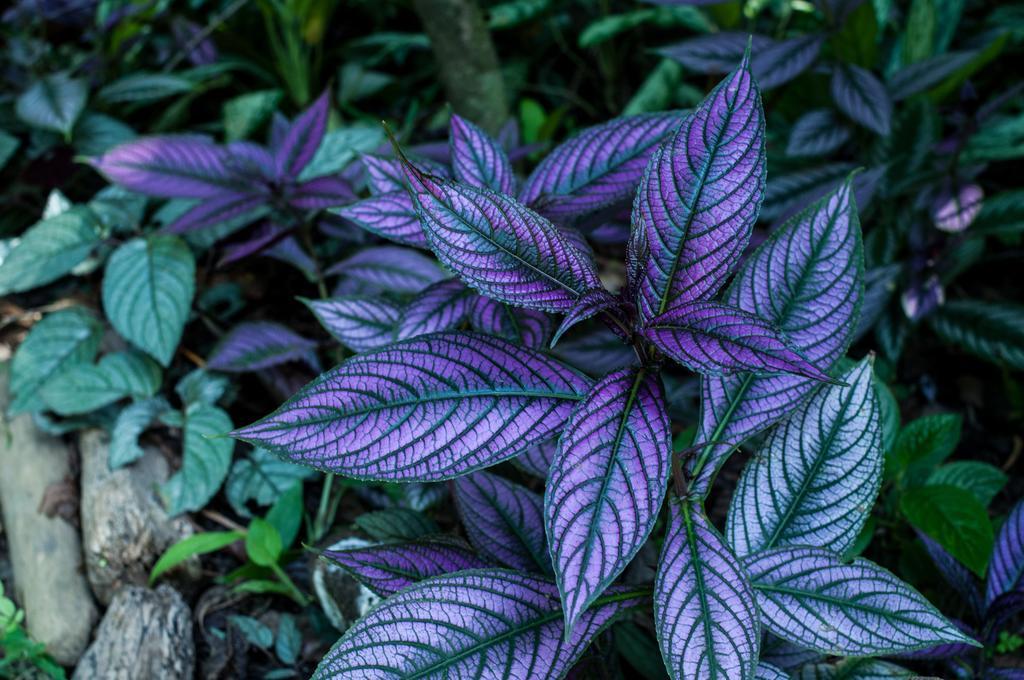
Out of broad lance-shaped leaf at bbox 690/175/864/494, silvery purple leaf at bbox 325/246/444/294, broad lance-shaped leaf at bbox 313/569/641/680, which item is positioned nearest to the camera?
broad lance-shaped leaf at bbox 313/569/641/680

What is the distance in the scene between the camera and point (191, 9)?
2994 millimetres

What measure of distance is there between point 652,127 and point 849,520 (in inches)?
24.8

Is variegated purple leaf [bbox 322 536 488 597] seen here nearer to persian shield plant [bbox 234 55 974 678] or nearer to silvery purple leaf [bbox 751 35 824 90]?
persian shield plant [bbox 234 55 974 678]

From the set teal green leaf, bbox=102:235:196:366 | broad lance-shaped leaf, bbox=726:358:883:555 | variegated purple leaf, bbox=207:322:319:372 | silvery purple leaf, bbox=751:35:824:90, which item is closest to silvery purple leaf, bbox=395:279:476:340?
broad lance-shaped leaf, bbox=726:358:883:555

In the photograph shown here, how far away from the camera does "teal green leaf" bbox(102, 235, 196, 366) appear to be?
1830mm

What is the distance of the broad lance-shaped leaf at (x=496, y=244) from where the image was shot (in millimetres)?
850

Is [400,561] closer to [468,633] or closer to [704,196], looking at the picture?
[468,633]

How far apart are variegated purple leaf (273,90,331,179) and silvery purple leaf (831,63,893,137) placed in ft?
3.95

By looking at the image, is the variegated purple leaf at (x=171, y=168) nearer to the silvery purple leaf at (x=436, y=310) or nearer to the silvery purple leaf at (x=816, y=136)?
the silvery purple leaf at (x=436, y=310)

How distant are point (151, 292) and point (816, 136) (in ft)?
5.30

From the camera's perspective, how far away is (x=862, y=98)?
6.31ft

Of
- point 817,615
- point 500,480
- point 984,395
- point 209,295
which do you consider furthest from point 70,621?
point 984,395

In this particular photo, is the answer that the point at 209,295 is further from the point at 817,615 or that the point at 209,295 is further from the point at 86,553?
the point at 817,615

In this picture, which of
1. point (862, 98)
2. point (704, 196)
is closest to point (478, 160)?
point (704, 196)
